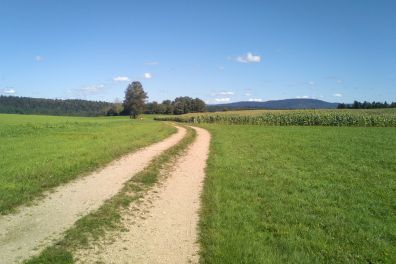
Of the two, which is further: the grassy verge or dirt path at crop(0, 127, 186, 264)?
dirt path at crop(0, 127, 186, 264)

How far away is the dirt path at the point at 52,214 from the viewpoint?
20.1 ft

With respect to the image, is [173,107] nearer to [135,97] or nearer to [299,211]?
[135,97]

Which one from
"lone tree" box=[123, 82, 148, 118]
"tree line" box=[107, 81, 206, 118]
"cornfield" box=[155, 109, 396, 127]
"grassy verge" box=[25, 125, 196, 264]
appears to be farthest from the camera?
"tree line" box=[107, 81, 206, 118]

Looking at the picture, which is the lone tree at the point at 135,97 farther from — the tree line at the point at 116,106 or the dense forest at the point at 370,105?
the dense forest at the point at 370,105

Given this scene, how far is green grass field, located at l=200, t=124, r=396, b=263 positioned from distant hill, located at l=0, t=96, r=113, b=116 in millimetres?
128126

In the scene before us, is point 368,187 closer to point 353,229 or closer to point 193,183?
point 353,229

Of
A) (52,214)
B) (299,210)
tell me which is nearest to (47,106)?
(52,214)

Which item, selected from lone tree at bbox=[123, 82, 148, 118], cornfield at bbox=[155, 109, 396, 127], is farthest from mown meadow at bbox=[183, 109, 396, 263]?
lone tree at bbox=[123, 82, 148, 118]

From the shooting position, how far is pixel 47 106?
153125mm

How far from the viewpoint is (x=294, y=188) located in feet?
37.3

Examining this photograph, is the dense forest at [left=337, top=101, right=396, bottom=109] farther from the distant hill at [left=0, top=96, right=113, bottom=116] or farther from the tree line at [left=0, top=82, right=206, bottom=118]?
the distant hill at [left=0, top=96, right=113, bottom=116]

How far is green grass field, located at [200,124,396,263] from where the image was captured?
21.2 ft

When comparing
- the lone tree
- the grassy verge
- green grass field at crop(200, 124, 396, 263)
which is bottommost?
green grass field at crop(200, 124, 396, 263)

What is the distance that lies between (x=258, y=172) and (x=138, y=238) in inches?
314
